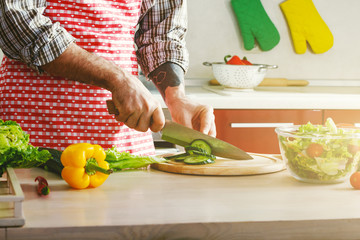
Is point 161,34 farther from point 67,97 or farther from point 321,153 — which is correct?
point 321,153

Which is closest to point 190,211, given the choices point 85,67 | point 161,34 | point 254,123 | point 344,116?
point 85,67

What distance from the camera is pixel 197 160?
130 centimetres

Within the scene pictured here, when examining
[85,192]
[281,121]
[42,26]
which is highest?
[42,26]

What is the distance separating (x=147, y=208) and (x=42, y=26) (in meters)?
0.68

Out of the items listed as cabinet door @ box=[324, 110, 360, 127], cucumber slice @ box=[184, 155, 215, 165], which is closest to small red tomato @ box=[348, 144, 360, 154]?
cucumber slice @ box=[184, 155, 215, 165]

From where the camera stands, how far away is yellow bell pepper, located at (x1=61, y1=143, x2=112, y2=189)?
106 centimetres

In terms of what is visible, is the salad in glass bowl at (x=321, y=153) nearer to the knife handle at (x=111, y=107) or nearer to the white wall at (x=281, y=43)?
the knife handle at (x=111, y=107)

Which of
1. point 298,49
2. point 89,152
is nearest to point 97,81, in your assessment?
point 89,152

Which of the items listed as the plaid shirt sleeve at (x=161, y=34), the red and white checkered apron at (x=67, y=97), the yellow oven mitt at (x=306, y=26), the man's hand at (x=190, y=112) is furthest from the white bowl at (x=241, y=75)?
the red and white checkered apron at (x=67, y=97)

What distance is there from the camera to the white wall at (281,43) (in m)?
2.96

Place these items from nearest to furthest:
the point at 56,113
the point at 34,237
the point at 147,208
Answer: the point at 34,237 < the point at 147,208 < the point at 56,113

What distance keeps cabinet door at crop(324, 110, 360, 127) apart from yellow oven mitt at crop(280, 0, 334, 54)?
698 millimetres

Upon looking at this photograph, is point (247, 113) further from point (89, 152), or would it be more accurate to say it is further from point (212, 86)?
point (89, 152)

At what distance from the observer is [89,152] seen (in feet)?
3.52
